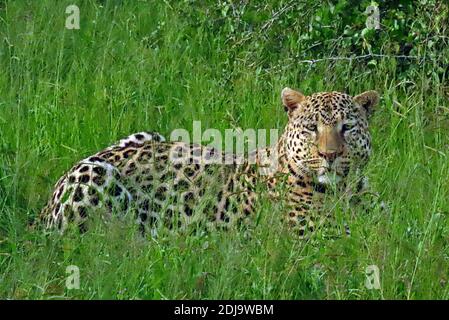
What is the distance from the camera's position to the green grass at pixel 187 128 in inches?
221

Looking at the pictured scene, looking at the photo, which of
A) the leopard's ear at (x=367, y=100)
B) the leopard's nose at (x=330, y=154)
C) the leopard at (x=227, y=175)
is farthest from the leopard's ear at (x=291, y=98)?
the leopard's nose at (x=330, y=154)

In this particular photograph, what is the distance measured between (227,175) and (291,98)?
55 centimetres

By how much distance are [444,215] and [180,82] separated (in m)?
2.96

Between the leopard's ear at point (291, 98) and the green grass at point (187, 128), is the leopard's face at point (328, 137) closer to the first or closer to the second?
the leopard's ear at point (291, 98)

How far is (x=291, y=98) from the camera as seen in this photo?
7027 mm

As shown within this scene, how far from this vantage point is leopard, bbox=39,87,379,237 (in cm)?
670

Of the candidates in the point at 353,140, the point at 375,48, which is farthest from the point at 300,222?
the point at 375,48

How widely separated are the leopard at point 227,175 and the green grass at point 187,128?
231 mm

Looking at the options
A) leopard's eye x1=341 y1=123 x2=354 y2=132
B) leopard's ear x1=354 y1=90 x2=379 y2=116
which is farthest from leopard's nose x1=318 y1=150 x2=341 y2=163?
A: leopard's ear x1=354 y1=90 x2=379 y2=116

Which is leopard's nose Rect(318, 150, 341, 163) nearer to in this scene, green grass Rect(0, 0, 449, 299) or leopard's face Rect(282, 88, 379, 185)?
leopard's face Rect(282, 88, 379, 185)

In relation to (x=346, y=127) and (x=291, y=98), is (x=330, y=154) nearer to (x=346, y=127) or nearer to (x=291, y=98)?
(x=346, y=127)

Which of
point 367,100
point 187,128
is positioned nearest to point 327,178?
point 367,100

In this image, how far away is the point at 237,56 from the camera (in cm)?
892
